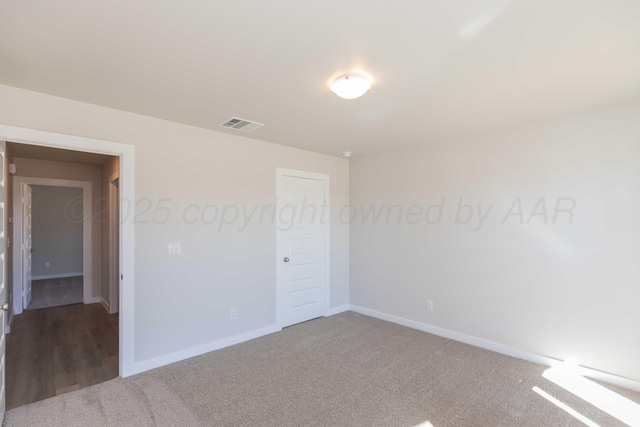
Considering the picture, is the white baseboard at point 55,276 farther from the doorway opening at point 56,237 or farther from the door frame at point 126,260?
the door frame at point 126,260

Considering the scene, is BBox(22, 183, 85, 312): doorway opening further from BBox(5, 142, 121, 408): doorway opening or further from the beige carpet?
the beige carpet

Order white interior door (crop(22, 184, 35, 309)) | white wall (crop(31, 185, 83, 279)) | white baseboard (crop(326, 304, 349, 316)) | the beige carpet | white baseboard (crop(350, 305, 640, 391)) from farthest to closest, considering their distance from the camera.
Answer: white wall (crop(31, 185, 83, 279)) → white interior door (crop(22, 184, 35, 309)) → white baseboard (crop(326, 304, 349, 316)) → white baseboard (crop(350, 305, 640, 391)) → the beige carpet

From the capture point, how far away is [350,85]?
2.16 metres

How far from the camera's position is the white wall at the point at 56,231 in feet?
25.0

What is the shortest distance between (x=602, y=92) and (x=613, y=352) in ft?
7.27

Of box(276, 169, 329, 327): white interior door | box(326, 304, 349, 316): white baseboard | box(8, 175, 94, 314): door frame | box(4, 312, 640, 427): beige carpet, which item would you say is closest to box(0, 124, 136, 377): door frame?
box(4, 312, 640, 427): beige carpet

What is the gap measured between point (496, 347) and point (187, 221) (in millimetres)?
3582

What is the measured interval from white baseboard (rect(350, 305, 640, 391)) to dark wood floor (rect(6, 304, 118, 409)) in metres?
3.23

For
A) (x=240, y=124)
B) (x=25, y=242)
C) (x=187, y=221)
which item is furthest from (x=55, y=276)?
(x=240, y=124)

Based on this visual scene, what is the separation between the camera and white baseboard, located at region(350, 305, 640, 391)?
2695mm

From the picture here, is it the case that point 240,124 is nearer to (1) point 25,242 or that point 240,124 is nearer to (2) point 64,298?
(1) point 25,242

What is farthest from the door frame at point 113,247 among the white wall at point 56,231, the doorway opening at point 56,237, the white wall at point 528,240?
the white wall at point 528,240

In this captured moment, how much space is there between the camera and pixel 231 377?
111 inches

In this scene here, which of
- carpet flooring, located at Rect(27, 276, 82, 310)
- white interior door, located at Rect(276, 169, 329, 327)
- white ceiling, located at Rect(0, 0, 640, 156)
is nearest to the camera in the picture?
white ceiling, located at Rect(0, 0, 640, 156)
